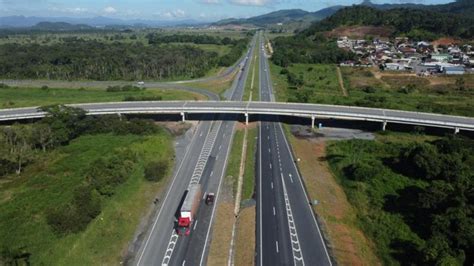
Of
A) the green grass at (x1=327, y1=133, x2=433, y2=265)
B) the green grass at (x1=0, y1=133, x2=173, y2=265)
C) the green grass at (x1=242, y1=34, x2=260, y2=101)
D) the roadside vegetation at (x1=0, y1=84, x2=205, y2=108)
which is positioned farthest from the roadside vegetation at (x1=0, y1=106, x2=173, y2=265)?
the green grass at (x1=242, y1=34, x2=260, y2=101)

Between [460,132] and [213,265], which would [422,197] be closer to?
[213,265]

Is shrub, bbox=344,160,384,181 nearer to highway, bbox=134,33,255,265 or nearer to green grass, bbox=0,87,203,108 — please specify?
highway, bbox=134,33,255,265

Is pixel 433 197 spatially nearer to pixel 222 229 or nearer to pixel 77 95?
pixel 222 229

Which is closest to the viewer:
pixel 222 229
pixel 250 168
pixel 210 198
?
pixel 222 229

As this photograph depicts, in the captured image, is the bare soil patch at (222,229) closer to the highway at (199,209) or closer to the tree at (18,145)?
the highway at (199,209)

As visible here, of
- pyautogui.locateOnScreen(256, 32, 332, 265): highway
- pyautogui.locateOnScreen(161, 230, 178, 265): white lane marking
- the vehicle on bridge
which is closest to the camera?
pyautogui.locateOnScreen(161, 230, 178, 265): white lane marking

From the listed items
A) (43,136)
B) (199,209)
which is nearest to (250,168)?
(199,209)
